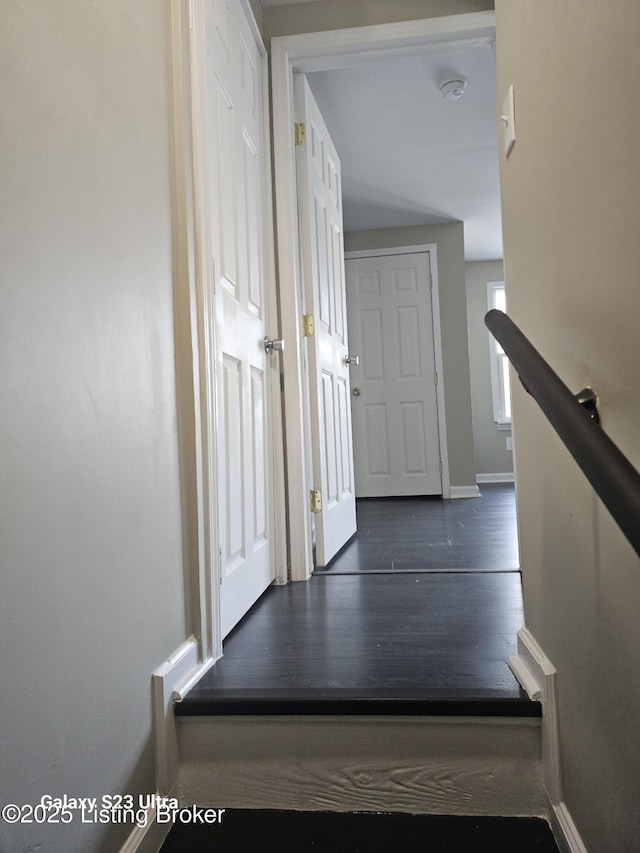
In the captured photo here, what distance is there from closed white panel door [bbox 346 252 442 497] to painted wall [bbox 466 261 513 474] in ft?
5.08

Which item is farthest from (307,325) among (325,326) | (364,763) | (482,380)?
(482,380)

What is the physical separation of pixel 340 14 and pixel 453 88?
88 cm

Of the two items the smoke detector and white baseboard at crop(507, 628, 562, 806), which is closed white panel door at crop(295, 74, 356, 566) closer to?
the smoke detector

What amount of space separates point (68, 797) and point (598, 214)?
108cm

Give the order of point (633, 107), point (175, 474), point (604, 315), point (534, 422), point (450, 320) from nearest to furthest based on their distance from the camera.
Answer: point (633, 107), point (604, 315), point (534, 422), point (175, 474), point (450, 320)

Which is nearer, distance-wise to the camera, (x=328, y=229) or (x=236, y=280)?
(x=236, y=280)

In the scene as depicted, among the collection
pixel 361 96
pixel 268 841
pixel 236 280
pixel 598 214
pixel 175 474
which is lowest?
pixel 268 841

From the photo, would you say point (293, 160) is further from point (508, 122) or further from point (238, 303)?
point (508, 122)

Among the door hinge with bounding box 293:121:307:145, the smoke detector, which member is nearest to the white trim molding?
the door hinge with bounding box 293:121:307:145

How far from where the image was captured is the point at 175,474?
4.32 feet

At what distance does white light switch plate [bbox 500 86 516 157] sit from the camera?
49.0 inches

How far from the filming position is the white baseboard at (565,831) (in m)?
0.98

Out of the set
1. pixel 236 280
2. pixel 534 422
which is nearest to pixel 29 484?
pixel 534 422

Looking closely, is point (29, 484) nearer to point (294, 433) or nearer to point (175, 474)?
point (175, 474)
